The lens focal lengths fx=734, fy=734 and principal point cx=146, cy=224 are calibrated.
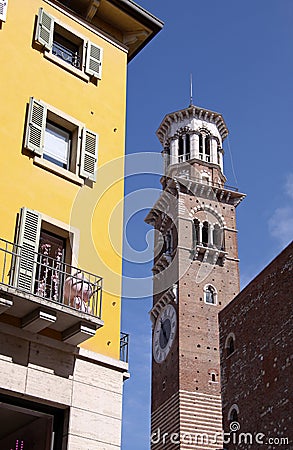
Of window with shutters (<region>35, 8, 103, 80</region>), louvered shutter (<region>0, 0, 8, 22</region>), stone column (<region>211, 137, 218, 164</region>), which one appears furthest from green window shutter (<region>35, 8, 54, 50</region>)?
stone column (<region>211, 137, 218, 164</region>)

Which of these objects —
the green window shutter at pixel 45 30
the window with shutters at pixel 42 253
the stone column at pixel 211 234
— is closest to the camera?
the window with shutters at pixel 42 253

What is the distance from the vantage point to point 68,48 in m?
12.2

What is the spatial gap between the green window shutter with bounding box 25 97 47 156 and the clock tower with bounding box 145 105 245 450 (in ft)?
86.7

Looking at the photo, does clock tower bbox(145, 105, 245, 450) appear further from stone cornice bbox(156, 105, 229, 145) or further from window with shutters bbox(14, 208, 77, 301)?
window with shutters bbox(14, 208, 77, 301)

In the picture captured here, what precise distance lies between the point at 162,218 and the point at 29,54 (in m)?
33.2

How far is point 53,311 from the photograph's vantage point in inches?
348

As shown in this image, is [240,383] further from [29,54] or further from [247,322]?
[29,54]

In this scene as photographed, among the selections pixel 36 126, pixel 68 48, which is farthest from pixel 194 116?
pixel 36 126

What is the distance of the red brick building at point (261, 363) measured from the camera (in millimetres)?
20781

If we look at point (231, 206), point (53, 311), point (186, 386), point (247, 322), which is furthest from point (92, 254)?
point (231, 206)

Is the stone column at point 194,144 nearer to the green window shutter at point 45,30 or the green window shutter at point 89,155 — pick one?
the green window shutter at point 45,30

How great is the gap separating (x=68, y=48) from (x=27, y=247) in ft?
13.7

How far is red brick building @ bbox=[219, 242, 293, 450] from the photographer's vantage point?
2078 centimetres

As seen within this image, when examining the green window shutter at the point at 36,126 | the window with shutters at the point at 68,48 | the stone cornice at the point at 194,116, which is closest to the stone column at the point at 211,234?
the stone cornice at the point at 194,116
